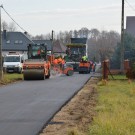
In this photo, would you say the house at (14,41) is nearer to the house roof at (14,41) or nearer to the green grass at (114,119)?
the house roof at (14,41)

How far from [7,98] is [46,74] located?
17663 millimetres

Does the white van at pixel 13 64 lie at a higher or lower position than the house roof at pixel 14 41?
lower

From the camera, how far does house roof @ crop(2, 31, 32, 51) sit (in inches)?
4323

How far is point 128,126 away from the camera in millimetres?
11469

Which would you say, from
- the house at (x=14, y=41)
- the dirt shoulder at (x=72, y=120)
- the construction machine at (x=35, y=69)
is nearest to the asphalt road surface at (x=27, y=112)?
the dirt shoulder at (x=72, y=120)

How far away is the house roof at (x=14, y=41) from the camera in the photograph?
10981 centimetres

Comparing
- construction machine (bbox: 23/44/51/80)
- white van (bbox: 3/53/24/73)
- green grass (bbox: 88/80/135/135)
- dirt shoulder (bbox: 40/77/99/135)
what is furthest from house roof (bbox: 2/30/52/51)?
green grass (bbox: 88/80/135/135)

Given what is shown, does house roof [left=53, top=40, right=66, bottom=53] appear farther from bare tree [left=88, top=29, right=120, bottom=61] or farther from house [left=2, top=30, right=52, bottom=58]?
house [left=2, top=30, right=52, bottom=58]

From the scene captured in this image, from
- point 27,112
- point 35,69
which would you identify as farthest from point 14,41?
point 27,112

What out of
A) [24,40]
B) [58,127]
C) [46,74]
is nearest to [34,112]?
[58,127]

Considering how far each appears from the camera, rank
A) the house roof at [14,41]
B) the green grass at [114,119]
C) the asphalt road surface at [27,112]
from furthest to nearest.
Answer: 1. the house roof at [14,41]
2. the asphalt road surface at [27,112]
3. the green grass at [114,119]

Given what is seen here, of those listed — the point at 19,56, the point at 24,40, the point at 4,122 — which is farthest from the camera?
the point at 24,40

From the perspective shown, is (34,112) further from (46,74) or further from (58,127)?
(46,74)

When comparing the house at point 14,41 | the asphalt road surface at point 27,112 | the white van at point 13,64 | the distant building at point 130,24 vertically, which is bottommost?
the white van at point 13,64
